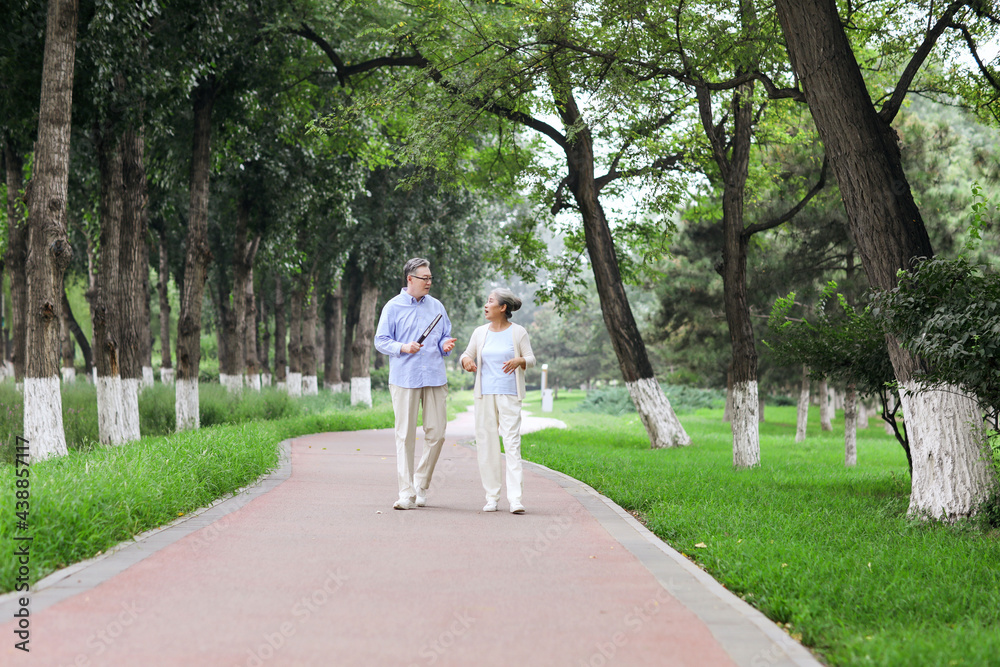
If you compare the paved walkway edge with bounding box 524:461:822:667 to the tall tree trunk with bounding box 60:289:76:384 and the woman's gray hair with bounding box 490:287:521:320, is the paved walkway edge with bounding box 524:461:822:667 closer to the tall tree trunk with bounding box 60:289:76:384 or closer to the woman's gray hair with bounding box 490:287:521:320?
the woman's gray hair with bounding box 490:287:521:320

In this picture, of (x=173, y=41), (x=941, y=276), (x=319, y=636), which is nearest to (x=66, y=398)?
(x=173, y=41)

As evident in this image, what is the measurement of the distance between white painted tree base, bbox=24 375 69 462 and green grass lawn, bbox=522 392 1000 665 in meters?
6.38

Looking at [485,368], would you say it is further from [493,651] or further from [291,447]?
[291,447]

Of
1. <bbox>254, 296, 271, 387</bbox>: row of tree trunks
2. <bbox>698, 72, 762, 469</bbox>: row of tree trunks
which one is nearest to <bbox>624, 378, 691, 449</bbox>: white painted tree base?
<bbox>698, 72, 762, 469</bbox>: row of tree trunks

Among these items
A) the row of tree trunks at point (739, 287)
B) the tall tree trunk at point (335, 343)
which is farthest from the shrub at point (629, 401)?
the row of tree trunks at point (739, 287)

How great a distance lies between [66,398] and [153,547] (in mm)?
11773

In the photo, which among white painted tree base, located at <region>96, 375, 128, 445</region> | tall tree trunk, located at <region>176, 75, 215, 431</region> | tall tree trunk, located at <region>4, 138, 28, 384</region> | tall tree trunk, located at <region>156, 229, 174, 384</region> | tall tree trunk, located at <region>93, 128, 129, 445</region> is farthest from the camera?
tall tree trunk, located at <region>156, 229, 174, 384</region>

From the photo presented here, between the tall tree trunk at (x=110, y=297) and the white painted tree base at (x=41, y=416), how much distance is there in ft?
7.98

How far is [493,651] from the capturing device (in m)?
3.74

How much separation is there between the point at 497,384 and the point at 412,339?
93 cm

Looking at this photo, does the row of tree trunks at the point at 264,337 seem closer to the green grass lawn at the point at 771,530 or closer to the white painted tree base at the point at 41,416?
the green grass lawn at the point at 771,530

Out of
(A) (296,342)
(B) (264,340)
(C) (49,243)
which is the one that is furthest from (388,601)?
(B) (264,340)

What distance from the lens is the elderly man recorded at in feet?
25.3

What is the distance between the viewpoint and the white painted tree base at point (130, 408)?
12328mm
